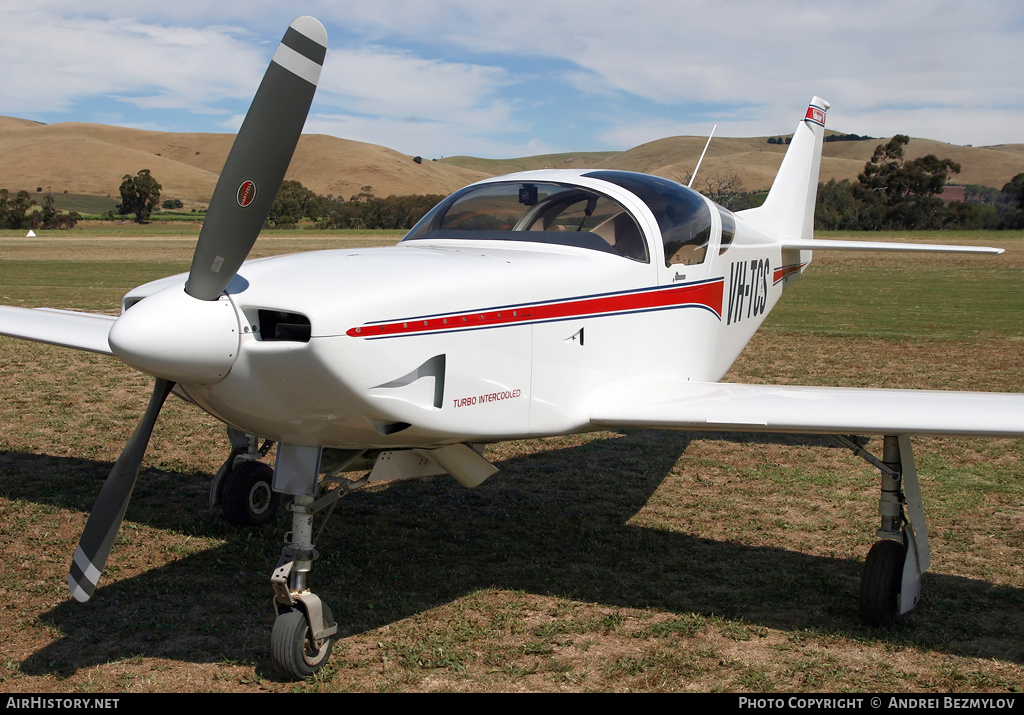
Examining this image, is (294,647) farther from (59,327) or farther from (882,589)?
(59,327)

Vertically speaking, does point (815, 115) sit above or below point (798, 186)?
above

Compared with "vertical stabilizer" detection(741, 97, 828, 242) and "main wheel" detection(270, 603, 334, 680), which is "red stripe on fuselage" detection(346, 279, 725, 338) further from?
"vertical stabilizer" detection(741, 97, 828, 242)

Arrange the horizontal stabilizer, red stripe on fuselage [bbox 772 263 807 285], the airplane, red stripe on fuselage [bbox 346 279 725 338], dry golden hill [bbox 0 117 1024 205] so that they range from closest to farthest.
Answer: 1. the airplane
2. red stripe on fuselage [bbox 346 279 725 338]
3. the horizontal stabilizer
4. red stripe on fuselage [bbox 772 263 807 285]
5. dry golden hill [bbox 0 117 1024 205]

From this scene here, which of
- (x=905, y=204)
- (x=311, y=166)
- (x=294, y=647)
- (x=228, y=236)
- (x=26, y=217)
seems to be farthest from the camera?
(x=311, y=166)

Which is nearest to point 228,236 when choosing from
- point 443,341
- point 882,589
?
point 443,341

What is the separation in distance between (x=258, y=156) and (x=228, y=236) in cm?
37

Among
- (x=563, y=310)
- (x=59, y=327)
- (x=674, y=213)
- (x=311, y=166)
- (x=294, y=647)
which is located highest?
(x=311, y=166)

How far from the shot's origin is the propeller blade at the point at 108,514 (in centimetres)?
423

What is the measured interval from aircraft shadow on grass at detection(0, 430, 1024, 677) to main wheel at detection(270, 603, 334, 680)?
210mm

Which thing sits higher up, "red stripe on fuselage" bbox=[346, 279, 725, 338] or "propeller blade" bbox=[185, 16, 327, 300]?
"propeller blade" bbox=[185, 16, 327, 300]

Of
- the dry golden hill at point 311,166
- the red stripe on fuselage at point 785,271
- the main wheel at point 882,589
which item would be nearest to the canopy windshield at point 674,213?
the main wheel at point 882,589

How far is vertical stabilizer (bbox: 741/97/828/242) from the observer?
383 inches

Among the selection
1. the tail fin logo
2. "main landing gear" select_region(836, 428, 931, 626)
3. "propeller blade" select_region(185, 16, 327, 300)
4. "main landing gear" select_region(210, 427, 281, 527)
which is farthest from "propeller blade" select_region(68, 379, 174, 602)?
the tail fin logo

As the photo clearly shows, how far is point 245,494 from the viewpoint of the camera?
6.42 metres
